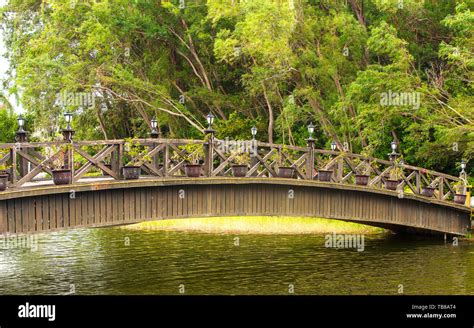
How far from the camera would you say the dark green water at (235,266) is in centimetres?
2033

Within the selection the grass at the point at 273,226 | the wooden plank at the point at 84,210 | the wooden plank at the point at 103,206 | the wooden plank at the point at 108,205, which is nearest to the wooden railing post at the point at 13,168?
the wooden plank at the point at 84,210

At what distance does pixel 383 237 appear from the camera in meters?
30.6

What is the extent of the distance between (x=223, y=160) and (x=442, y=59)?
56.7 ft

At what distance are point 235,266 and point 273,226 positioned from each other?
9.10 metres

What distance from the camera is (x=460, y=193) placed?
29.9m

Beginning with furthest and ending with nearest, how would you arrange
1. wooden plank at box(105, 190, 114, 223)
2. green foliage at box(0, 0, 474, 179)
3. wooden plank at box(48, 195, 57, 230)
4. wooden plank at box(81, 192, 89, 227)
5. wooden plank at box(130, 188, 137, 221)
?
1. green foliage at box(0, 0, 474, 179)
2. wooden plank at box(130, 188, 137, 221)
3. wooden plank at box(105, 190, 114, 223)
4. wooden plank at box(81, 192, 89, 227)
5. wooden plank at box(48, 195, 57, 230)

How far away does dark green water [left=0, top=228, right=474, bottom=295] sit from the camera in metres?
20.3

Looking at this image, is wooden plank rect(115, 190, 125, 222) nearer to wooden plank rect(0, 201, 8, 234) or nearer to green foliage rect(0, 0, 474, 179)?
wooden plank rect(0, 201, 8, 234)

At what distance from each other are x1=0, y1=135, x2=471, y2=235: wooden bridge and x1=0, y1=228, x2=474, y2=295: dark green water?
4.76 ft

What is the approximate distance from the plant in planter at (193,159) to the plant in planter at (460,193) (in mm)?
11381

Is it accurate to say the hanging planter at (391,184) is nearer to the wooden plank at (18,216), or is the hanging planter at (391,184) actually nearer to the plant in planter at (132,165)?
the plant in planter at (132,165)

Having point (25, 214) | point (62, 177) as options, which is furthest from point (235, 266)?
point (25, 214)

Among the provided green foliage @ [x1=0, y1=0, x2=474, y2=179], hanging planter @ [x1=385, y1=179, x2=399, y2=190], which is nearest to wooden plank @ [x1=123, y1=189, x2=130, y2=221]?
hanging planter @ [x1=385, y1=179, x2=399, y2=190]
